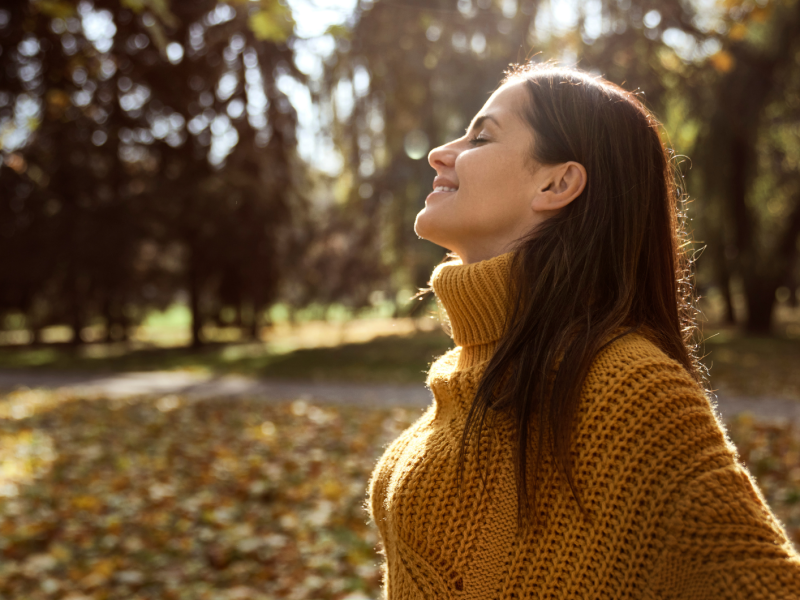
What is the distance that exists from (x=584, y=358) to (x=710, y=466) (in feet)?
0.86

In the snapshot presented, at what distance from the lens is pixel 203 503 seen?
180 inches

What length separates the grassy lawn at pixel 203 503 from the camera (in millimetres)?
3479

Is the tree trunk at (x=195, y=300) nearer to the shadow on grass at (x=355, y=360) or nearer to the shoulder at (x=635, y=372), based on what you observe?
the shadow on grass at (x=355, y=360)

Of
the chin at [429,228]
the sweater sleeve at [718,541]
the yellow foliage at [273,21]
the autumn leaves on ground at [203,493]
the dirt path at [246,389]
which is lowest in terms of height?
the dirt path at [246,389]

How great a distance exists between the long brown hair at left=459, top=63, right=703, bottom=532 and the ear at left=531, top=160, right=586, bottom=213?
2cm

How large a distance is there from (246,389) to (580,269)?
9649mm

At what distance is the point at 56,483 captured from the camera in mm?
5039

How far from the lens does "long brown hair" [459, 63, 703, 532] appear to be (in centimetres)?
117

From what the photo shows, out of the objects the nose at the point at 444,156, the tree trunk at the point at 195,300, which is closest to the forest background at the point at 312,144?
the tree trunk at the point at 195,300

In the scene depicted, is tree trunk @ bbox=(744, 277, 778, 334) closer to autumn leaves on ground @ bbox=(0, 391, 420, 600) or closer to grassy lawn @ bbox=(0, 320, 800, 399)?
grassy lawn @ bbox=(0, 320, 800, 399)

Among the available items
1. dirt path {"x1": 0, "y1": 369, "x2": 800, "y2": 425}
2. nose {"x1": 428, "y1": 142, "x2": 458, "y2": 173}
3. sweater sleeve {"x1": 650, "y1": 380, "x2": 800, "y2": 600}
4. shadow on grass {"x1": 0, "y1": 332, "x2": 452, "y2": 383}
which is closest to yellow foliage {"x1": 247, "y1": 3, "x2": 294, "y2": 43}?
nose {"x1": 428, "y1": 142, "x2": 458, "y2": 173}

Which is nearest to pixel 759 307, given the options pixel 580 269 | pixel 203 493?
pixel 203 493

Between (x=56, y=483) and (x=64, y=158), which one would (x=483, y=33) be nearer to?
(x=56, y=483)

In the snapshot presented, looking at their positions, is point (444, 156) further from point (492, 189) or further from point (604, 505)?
point (604, 505)
